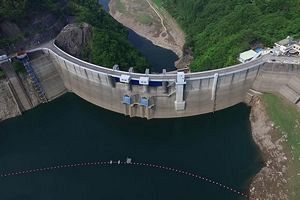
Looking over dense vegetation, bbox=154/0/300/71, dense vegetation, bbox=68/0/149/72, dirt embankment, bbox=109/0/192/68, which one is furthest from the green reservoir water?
dirt embankment, bbox=109/0/192/68

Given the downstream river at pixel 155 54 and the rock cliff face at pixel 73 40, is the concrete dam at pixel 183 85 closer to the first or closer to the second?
the rock cliff face at pixel 73 40

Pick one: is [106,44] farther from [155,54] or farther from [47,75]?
[155,54]

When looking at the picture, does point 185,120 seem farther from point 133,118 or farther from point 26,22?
point 26,22

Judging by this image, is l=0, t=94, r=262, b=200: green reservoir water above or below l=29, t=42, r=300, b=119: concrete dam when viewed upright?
below

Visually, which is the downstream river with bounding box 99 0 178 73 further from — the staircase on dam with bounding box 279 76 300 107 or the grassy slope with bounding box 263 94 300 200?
the staircase on dam with bounding box 279 76 300 107

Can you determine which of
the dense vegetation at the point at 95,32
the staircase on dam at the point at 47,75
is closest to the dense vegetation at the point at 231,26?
the dense vegetation at the point at 95,32

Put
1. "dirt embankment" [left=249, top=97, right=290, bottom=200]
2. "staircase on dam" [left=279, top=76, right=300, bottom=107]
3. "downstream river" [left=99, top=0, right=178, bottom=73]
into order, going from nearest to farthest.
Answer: "dirt embankment" [left=249, top=97, right=290, bottom=200] → "staircase on dam" [left=279, top=76, right=300, bottom=107] → "downstream river" [left=99, top=0, right=178, bottom=73]
